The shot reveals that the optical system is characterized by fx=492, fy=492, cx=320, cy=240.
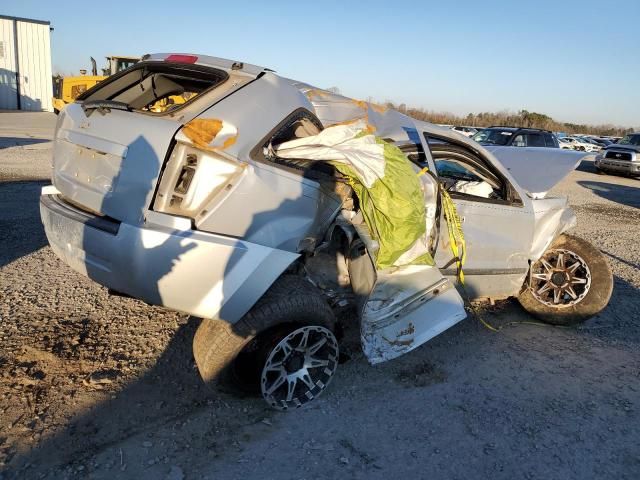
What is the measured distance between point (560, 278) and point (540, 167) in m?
1.10

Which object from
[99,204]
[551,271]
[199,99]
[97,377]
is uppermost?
[199,99]

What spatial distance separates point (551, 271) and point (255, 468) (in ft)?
11.4

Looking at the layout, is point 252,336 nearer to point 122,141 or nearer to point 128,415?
point 128,415

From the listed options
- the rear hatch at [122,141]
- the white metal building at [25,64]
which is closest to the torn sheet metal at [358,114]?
the rear hatch at [122,141]

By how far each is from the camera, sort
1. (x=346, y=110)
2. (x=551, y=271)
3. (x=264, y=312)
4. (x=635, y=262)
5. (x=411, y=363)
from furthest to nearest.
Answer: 1. (x=635, y=262)
2. (x=551, y=271)
3. (x=411, y=363)
4. (x=346, y=110)
5. (x=264, y=312)

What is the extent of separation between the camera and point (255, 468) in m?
2.52

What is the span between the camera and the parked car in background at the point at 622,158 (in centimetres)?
1887

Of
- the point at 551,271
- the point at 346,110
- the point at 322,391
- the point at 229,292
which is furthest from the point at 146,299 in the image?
the point at 551,271

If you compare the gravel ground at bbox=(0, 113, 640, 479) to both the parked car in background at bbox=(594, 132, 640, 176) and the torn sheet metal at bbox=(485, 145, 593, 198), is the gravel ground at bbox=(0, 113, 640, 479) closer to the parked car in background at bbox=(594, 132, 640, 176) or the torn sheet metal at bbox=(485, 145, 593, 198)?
the torn sheet metal at bbox=(485, 145, 593, 198)

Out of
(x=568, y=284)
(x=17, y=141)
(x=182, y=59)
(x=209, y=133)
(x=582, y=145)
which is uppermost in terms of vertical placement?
(x=182, y=59)

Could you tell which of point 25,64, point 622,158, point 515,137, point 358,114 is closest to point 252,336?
point 358,114

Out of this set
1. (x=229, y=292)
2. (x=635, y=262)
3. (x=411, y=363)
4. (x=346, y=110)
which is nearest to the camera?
(x=229, y=292)

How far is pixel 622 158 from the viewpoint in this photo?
19328 millimetres

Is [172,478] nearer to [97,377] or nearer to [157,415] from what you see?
[157,415]
